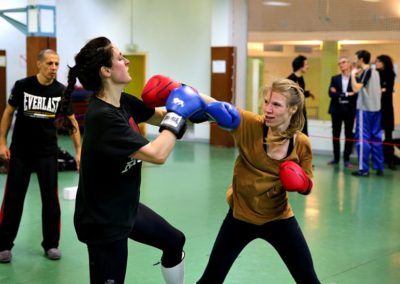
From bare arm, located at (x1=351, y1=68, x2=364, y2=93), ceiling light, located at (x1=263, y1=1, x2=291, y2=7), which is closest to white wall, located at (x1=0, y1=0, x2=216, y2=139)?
ceiling light, located at (x1=263, y1=1, x2=291, y2=7)

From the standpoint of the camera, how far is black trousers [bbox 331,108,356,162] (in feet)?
27.0

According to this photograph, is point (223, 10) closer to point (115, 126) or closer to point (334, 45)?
point (334, 45)

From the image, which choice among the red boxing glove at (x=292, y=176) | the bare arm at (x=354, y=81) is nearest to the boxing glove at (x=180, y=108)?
the red boxing glove at (x=292, y=176)

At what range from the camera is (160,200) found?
19.6 ft

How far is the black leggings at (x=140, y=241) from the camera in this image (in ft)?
7.52

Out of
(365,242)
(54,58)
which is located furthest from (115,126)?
(365,242)

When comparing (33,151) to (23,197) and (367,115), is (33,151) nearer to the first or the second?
(23,197)

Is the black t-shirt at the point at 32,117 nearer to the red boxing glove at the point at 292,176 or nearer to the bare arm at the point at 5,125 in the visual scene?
the bare arm at the point at 5,125

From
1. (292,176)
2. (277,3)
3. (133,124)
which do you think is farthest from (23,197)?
(277,3)

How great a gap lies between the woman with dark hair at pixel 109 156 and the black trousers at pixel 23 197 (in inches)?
69.3

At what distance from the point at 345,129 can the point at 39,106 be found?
534cm

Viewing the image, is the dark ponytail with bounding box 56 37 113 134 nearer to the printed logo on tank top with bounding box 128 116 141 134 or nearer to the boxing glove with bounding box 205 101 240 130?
the printed logo on tank top with bounding box 128 116 141 134

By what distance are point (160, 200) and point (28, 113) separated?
222cm

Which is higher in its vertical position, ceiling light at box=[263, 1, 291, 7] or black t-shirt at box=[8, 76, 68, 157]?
ceiling light at box=[263, 1, 291, 7]
